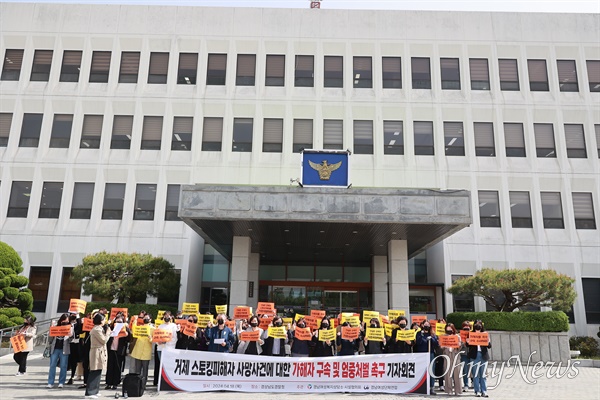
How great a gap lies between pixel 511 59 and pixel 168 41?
21.6m

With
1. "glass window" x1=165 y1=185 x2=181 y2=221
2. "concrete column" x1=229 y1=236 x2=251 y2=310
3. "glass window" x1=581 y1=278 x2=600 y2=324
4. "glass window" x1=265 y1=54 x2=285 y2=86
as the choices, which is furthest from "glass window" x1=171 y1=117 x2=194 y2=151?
"glass window" x1=581 y1=278 x2=600 y2=324

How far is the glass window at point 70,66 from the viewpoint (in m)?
29.8

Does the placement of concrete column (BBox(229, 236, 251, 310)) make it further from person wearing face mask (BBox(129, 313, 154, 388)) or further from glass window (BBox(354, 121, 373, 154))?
glass window (BBox(354, 121, 373, 154))

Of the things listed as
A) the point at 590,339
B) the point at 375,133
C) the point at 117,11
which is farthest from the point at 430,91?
the point at 117,11

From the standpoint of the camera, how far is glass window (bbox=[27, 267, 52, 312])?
2664cm

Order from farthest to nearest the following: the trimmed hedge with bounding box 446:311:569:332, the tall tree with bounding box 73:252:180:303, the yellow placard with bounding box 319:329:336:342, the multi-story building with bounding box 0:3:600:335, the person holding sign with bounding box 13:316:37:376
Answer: the multi-story building with bounding box 0:3:600:335
the tall tree with bounding box 73:252:180:303
the trimmed hedge with bounding box 446:311:569:332
the person holding sign with bounding box 13:316:37:376
the yellow placard with bounding box 319:329:336:342

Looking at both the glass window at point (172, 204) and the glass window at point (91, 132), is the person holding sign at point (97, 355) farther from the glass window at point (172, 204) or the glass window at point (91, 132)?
the glass window at point (91, 132)

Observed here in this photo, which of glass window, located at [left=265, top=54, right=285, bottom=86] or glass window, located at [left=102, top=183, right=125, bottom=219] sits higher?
glass window, located at [left=265, top=54, right=285, bottom=86]

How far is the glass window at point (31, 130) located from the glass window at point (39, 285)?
7.62 metres

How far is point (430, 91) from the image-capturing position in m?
29.4

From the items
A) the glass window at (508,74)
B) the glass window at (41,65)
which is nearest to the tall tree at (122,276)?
the glass window at (41,65)

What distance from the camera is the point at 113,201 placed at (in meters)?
28.0

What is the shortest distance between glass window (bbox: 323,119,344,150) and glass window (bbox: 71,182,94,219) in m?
14.2

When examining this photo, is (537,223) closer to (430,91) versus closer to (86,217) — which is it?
(430,91)
